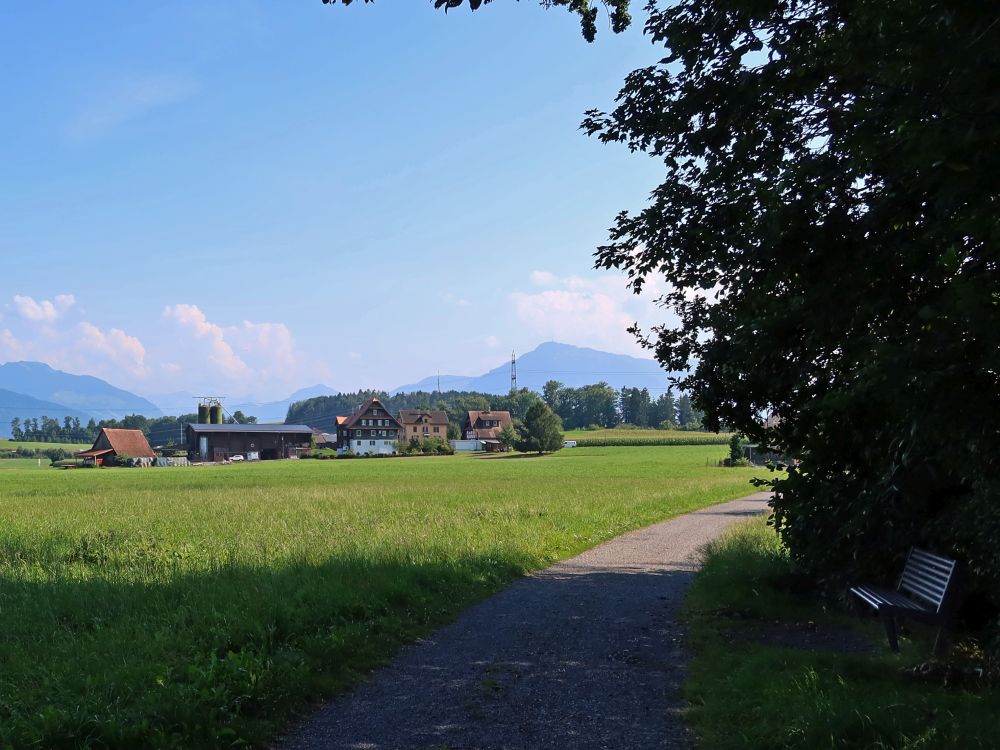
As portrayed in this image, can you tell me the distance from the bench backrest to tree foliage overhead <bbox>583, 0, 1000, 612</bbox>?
0.78 ft

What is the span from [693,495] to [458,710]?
1044 inches

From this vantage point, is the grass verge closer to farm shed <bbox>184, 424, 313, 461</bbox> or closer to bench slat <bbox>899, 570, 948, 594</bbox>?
bench slat <bbox>899, 570, 948, 594</bbox>

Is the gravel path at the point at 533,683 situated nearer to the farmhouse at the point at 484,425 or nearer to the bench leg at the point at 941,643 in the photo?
the bench leg at the point at 941,643

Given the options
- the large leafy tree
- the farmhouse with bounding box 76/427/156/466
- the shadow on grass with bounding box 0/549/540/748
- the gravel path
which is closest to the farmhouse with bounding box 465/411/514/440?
the large leafy tree

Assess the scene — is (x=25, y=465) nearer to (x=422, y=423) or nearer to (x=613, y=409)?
(x=422, y=423)

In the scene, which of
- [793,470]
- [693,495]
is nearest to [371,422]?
[693,495]

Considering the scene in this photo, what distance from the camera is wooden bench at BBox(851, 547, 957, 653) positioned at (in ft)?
21.5

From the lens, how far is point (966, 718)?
491 centimetres

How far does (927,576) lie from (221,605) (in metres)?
7.41

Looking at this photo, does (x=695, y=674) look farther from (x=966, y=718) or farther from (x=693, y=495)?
(x=693, y=495)

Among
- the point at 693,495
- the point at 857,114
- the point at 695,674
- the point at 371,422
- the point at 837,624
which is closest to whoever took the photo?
the point at 857,114

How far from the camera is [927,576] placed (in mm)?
7215

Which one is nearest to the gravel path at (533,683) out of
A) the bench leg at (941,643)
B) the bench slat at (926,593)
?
the bench leg at (941,643)

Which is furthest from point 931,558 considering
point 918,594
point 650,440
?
point 650,440
